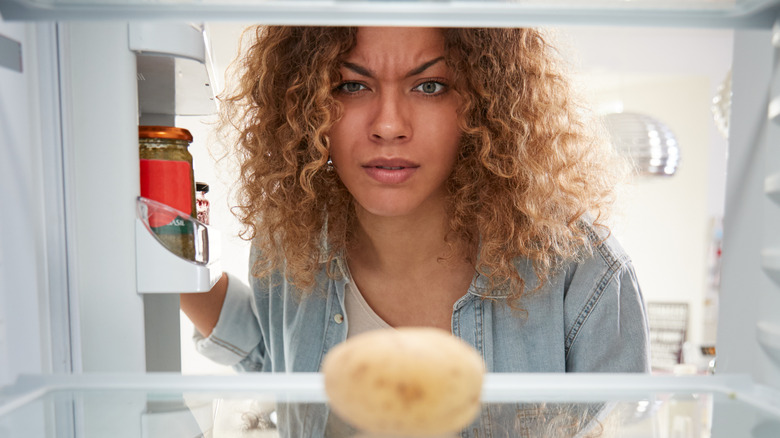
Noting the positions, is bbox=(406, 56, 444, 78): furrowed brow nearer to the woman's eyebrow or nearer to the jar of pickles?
the woman's eyebrow

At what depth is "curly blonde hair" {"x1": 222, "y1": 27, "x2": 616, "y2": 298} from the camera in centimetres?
108

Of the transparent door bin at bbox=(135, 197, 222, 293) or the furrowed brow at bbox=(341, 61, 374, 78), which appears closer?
the transparent door bin at bbox=(135, 197, 222, 293)

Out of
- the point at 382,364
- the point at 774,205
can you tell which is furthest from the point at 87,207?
the point at 774,205

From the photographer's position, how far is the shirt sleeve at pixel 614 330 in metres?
1.12

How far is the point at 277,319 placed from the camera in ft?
4.54

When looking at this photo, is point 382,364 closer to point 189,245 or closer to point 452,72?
point 189,245

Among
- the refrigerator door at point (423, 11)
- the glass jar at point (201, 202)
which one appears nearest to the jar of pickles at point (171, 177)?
the glass jar at point (201, 202)

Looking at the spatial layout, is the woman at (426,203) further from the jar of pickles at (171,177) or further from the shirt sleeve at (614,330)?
the jar of pickles at (171,177)

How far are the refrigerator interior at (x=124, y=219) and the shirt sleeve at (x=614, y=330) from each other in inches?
19.4

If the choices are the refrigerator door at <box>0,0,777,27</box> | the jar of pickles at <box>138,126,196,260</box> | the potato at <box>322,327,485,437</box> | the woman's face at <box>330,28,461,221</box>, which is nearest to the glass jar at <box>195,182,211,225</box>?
the jar of pickles at <box>138,126,196,260</box>

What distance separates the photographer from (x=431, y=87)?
3.52 ft

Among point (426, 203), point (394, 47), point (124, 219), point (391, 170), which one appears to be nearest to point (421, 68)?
point (394, 47)

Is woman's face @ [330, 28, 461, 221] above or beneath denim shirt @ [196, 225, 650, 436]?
above

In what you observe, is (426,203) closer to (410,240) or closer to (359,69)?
(410,240)
